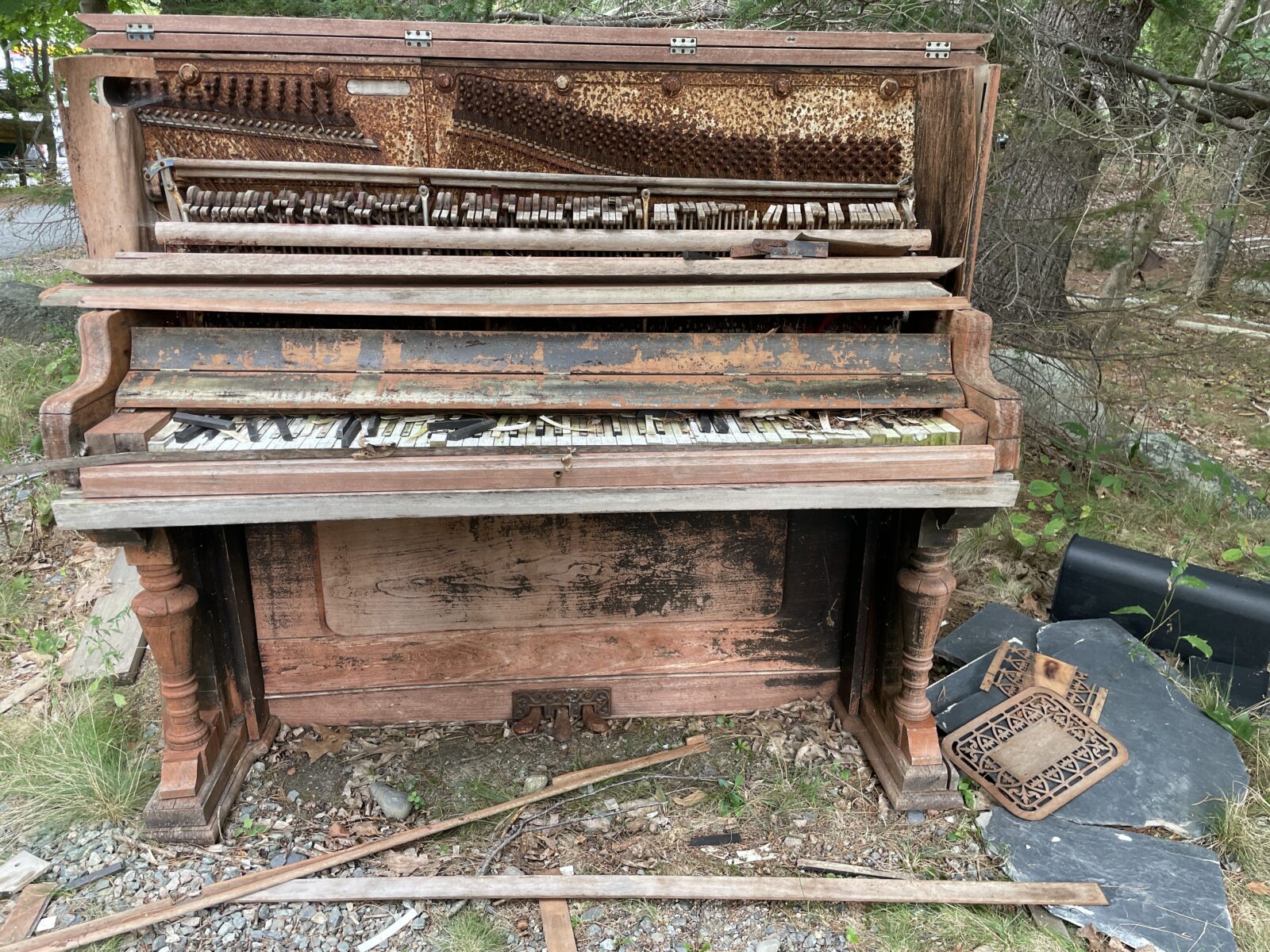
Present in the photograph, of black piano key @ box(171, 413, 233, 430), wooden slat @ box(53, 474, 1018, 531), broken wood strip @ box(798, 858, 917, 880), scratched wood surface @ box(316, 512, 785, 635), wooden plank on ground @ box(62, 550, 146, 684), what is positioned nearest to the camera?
wooden slat @ box(53, 474, 1018, 531)

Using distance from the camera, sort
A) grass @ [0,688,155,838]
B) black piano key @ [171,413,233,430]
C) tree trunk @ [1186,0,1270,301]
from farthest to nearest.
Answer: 1. tree trunk @ [1186,0,1270,301]
2. grass @ [0,688,155,838]
3. black piano key @ [171,413,233,430]

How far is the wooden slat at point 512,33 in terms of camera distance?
2.25 metres

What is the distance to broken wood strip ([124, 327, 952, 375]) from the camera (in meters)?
2.15

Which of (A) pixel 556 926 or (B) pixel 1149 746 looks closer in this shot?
(A) pixel 556 926

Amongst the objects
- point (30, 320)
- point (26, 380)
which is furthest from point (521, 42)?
point (30, 320)

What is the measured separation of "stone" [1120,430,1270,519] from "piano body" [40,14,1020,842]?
103 inches

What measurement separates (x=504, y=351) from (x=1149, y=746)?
2.47m

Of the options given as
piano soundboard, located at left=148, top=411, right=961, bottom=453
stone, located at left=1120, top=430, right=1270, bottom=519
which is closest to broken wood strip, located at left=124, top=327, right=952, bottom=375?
piano soundboard, located at left=148, top=411, right=961, bottom=453

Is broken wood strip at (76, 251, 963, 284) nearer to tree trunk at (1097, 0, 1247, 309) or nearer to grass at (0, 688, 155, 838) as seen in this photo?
grass at (0, 688, 155, 838)

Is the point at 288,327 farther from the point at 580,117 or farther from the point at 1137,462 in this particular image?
the point at 1137,462

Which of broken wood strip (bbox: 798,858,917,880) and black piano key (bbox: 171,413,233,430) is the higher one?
black piano key (bbox: 171,413,233,430)

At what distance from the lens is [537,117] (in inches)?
98.0

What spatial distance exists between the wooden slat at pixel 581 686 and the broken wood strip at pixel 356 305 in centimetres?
141

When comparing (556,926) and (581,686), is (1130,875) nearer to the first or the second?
(556,926)
